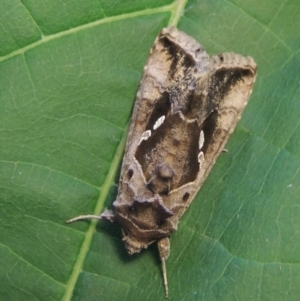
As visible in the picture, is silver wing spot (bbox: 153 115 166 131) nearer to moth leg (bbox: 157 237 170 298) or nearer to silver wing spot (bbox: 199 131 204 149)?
silver wing spot (bbox: 199 131 204 149)

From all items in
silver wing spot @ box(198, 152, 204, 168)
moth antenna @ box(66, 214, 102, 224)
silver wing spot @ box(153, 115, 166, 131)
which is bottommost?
moth antenna @ box(66, 214, 102, 224)

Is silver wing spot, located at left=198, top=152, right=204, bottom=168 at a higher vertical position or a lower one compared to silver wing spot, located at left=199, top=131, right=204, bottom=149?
lower

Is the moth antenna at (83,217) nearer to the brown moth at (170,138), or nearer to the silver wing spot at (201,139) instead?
the brown moth at (170,138)

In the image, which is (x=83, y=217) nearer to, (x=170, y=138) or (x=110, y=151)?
(x=110, y=151)

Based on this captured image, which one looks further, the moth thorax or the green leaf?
the moth thorax

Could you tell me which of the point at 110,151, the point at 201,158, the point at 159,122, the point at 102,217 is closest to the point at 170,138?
the point at 159,122

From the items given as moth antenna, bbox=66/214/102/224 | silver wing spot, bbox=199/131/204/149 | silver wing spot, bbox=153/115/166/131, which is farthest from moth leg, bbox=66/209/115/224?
silver wing spot, bbox=199/131/204/149
